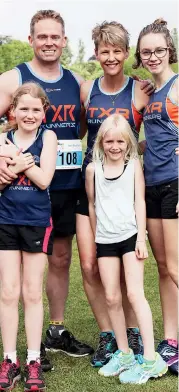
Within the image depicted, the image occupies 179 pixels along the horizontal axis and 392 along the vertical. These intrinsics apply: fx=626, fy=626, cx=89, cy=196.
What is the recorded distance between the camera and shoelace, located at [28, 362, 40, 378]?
3.79 meters

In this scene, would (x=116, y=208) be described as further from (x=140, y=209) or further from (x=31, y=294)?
(x=31, y=294)

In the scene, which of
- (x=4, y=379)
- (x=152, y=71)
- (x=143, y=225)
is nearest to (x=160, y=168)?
(x=143, y=225)

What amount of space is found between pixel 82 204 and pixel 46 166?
537 millimetres

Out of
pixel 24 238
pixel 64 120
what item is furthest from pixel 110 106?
pixel 24 238

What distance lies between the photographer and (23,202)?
12.5 feet

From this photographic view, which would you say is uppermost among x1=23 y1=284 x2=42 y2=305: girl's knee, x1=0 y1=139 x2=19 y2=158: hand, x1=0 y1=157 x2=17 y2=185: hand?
x1=0 y1=139 x2=19 y2=158: hand

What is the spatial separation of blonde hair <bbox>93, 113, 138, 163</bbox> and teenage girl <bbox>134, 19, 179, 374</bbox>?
0.33ft

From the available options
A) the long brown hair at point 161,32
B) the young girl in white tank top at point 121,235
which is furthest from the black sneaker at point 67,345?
the long brown hair at point 161,32

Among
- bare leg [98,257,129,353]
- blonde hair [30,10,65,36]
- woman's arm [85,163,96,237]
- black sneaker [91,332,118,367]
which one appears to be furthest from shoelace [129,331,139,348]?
→ blonde hair [30,10,65,36]

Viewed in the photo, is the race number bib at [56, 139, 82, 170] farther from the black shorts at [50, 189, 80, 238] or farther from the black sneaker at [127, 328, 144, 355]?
the black sneaker at [127, 328, 144, 355]

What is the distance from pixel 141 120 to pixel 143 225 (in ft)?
2.35

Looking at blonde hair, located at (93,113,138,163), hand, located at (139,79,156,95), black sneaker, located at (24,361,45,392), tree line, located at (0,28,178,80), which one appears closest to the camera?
black sneaker, located at (24,361,45,392)

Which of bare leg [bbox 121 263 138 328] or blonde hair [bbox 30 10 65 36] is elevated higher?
blonde hair [bbox 30 10 65 36]

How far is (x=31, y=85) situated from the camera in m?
3.95
